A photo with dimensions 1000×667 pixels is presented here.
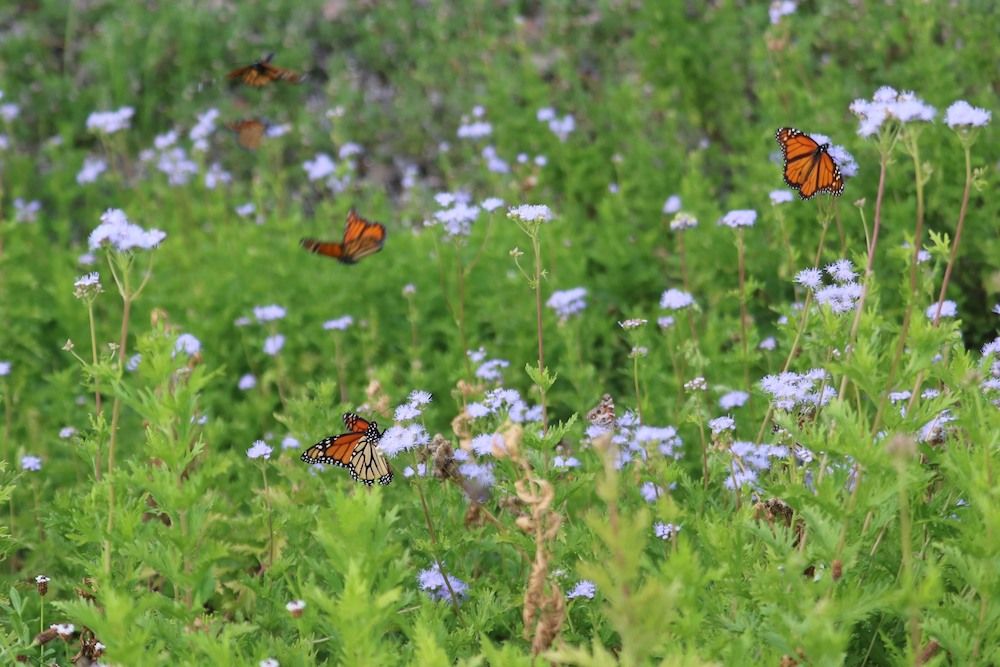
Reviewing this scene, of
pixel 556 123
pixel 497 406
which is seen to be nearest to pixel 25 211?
pixel 556 123

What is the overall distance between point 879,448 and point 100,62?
9.06 meters

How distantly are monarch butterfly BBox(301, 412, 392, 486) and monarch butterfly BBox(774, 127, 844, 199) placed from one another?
140cm

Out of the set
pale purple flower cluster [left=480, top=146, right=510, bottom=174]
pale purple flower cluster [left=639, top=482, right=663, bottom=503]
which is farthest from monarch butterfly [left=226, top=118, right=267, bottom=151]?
pale purple flower cluster [left=639, top=482, right=663, bottom=503]

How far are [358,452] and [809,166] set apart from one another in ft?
5.07

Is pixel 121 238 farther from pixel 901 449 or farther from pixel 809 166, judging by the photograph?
pixel 901 449

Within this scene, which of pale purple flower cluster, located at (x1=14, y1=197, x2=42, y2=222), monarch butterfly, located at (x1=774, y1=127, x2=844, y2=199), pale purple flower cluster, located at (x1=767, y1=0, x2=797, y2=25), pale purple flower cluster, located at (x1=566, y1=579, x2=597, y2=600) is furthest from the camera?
pale purple flower cluster, located at (x1=14, y1=197, x2=42, y2=222)

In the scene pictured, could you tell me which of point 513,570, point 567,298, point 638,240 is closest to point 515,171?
point 638,240

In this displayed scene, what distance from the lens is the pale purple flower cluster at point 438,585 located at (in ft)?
10.6

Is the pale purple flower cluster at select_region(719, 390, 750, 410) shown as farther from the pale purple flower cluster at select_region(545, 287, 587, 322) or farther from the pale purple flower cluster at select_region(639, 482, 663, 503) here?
the pale purple flower cluster at select_region(545, 287, 587, 322)

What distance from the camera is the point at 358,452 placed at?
3.44 metres

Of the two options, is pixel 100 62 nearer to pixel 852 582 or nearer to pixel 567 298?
pixel 567 298

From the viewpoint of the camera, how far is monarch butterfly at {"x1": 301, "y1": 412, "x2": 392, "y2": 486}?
335cm

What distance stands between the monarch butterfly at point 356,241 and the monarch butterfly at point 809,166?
2087mm

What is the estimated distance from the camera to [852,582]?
2525 millimetres
